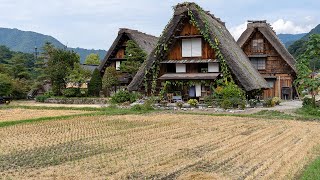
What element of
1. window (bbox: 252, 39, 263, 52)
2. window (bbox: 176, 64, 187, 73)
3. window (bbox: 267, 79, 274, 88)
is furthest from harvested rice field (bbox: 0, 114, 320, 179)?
window (bbox: 252, 39, 263, 52)

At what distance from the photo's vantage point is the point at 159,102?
27.7m

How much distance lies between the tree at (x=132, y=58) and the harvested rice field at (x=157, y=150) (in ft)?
68.5

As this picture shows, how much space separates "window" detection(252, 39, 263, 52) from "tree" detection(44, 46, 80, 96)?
55.7ft

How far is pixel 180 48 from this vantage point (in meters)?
30.2

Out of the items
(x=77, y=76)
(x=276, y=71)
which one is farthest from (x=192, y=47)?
(x=77, y=76)

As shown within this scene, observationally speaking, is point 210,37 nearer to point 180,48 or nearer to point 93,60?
point 180,48

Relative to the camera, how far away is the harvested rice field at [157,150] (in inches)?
328

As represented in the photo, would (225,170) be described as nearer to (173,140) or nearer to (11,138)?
(173,140)

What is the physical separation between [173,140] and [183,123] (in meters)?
4.86

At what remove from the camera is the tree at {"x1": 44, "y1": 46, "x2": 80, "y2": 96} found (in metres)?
38.5

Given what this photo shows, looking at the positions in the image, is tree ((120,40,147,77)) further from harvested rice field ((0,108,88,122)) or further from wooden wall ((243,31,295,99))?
harvested rice field ((0,108,88,122))

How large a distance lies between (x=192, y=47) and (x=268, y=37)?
1036 centimetres

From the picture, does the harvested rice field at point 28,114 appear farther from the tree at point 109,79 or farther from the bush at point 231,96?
the tree at point 109,79

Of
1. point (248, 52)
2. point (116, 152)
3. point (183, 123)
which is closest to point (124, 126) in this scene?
point (183, 123)
